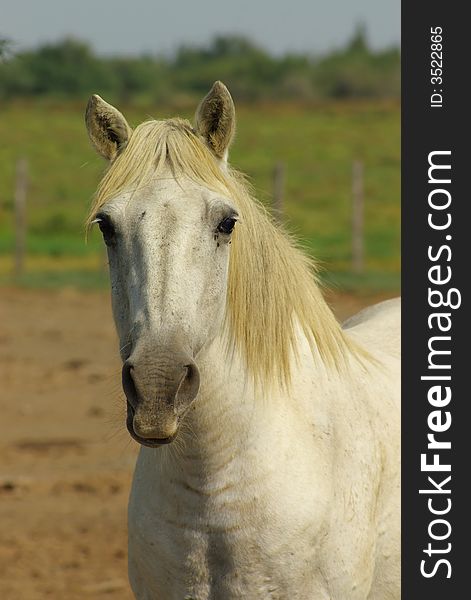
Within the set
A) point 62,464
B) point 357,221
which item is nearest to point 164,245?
point 62,464

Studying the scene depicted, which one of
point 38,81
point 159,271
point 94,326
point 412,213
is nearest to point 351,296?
point 94,326

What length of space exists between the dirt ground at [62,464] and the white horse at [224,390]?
0.35 meters

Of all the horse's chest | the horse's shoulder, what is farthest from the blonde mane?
the horse's shoulder

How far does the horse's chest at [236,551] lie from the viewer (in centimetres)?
313

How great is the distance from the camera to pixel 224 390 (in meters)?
3.18

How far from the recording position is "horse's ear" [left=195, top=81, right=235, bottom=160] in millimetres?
3109

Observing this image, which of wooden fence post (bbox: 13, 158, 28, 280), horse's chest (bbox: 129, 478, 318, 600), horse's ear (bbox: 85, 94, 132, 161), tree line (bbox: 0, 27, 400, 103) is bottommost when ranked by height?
horse's chest (bbox: 129, 478, 318, 600)

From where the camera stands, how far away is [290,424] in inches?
129

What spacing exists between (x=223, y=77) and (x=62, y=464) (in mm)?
58314

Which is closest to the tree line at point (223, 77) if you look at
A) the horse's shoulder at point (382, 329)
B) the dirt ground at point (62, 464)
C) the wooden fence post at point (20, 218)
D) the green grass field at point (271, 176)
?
the green grass field at point (271, 176)

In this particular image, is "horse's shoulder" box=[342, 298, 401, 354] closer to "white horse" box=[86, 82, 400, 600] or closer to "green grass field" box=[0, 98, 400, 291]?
"white horse" box=[86, 82, 400, 600]

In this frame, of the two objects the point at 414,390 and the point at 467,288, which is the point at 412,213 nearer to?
the point at 467,288

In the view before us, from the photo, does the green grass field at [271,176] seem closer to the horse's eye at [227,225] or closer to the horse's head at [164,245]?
the horse's head at [164,245]

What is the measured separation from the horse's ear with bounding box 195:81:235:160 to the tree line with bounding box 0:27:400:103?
139ft
